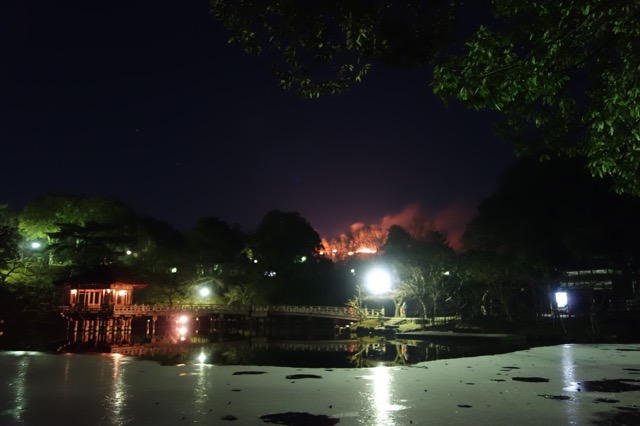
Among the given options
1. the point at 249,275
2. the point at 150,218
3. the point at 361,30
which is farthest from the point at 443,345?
the point at 150,218

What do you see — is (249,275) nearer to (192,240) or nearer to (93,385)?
(192,240)

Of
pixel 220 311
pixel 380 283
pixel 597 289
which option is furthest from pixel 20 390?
pixel 597 289

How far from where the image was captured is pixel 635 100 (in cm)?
572

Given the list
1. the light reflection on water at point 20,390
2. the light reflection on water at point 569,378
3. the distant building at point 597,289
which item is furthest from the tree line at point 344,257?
the light reflection on water at point 20,390

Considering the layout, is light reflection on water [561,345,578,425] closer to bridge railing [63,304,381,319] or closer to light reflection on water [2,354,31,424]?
light reflection on water [2,354,31,424]

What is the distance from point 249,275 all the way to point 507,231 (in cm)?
2905

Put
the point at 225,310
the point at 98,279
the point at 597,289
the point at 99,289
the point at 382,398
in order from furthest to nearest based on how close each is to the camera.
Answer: the point at 225,310 < the point at 99,289 < the point at 98,279 < the point at 597,289 < the point at 382,398

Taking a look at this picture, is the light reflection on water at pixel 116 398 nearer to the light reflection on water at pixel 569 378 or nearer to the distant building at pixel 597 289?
→ the light reflection on water at pixel 569 378

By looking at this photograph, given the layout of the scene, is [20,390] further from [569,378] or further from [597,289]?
[597,289]

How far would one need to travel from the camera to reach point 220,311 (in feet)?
145

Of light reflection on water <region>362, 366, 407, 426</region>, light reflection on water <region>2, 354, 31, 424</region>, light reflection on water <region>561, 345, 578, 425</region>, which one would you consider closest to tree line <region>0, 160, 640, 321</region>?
light reflection on water <region>561, 345, 578, 425</region>

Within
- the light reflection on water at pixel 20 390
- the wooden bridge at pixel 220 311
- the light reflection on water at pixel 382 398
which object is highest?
the wooden bridge at pixel 220 311

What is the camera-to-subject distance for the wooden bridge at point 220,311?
131ft

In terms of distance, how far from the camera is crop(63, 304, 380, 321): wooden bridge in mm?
40000
